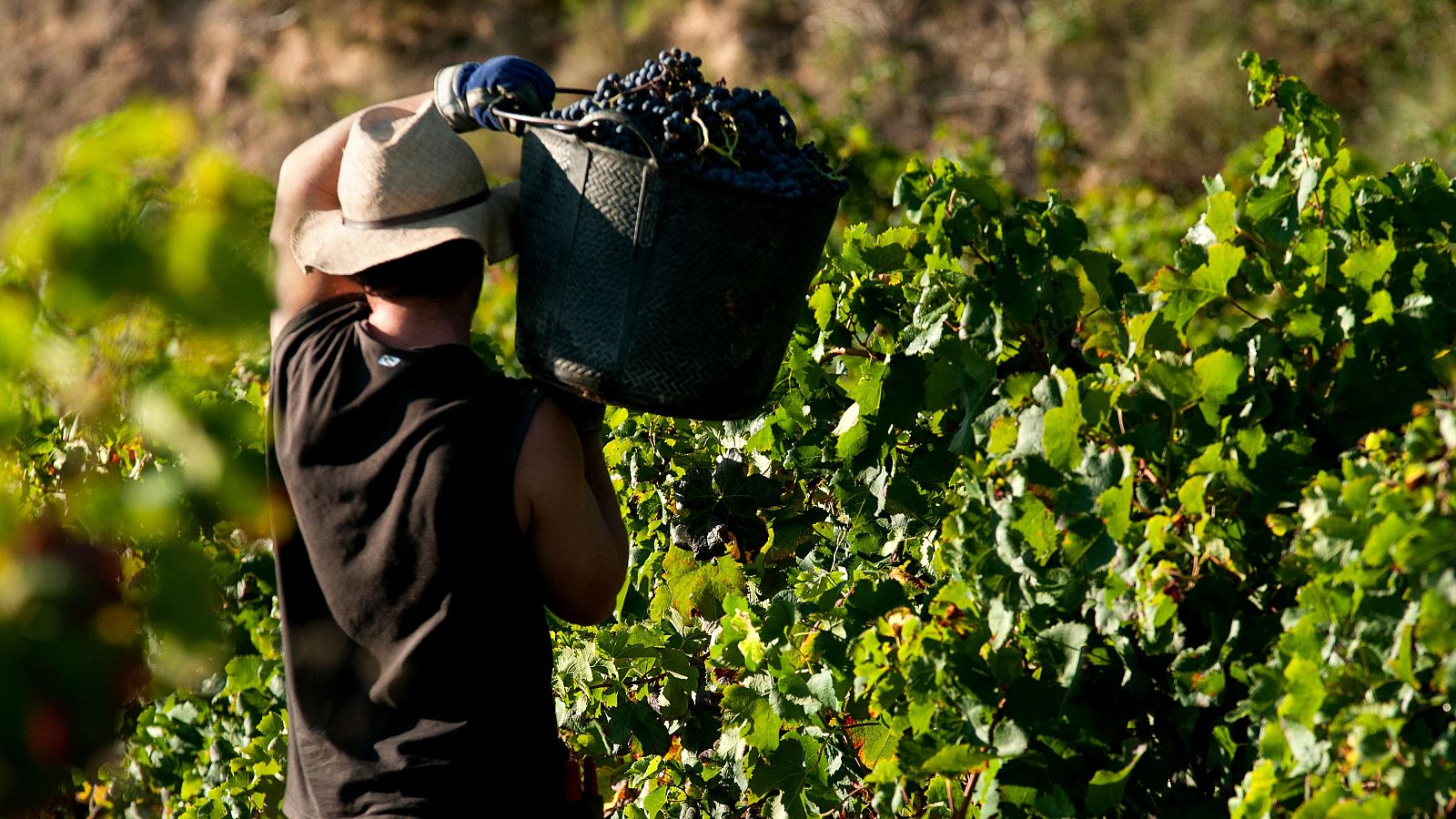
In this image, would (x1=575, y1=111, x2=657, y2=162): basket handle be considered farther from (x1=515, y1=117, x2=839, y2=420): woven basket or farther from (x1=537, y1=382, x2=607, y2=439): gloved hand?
(x1=537, y1=382, x2=607, y2=439): gloved hand

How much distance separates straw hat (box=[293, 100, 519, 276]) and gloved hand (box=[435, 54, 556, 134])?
0.08m

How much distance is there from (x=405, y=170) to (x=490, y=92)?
20cm

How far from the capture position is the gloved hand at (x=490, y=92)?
2.06 m

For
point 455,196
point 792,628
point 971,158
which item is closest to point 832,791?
point 792,628

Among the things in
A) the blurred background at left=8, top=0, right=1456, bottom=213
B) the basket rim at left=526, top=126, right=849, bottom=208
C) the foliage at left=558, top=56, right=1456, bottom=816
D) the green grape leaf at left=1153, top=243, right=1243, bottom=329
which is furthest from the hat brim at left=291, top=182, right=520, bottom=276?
the blurred background at left=8, top=0, right=1456, bottom=213

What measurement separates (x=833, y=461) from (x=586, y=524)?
1.94 ft

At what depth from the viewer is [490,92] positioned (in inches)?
81.6

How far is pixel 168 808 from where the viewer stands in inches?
123

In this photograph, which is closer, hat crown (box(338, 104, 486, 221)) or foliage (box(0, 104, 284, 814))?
foliage (box(0, 104, 284, 814))

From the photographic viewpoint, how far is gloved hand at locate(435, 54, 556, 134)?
6.75 feet

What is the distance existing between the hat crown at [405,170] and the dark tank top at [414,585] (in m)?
0.18

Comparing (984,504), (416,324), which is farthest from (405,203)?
(984,504)

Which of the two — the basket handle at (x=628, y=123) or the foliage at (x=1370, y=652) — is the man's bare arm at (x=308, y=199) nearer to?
the basket handle at (x=628, y=123)

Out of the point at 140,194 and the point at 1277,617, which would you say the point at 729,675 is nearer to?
the point at 1277,617
